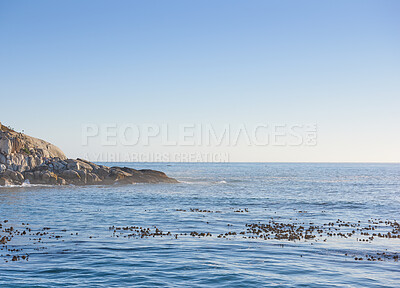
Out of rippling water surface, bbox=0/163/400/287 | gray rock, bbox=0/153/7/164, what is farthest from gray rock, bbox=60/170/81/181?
rippling water surface, bbox=0/163/400/287

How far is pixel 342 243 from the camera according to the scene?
1052 inches

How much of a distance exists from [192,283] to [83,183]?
63.0 metres

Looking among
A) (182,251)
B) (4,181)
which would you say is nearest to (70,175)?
(4,181)

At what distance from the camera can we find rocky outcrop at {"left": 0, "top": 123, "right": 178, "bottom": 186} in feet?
234

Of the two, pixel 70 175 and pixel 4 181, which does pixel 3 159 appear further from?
pixel 70 175

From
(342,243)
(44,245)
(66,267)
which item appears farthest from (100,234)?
(342,243)

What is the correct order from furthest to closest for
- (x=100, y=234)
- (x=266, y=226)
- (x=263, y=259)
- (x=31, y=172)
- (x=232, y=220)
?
(x=31, y=172) < (x=232, y=220) < (x=266, y=226) < (x=100, y=234) < (x=263, y=259)

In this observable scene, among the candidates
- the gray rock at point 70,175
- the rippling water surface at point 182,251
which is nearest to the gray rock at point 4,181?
the gray rock at point 70,175

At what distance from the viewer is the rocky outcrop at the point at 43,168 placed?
71438 millimetres

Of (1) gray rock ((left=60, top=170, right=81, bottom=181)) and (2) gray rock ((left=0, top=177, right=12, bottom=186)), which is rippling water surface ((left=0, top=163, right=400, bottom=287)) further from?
(1) gray rock ((left=60, top=170, right=81, bottom=181))

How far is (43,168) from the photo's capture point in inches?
2977

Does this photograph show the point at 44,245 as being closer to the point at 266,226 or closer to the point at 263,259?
the point at 263,259

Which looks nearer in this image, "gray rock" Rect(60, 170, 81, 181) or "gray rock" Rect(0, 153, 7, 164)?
"gray rock" Rect(0, 153, 7, 164)

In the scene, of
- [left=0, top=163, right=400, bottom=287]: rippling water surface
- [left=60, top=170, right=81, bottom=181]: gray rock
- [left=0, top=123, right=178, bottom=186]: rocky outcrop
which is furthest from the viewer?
[left=60, top=170, right=81, bottom=181]: gray rock
